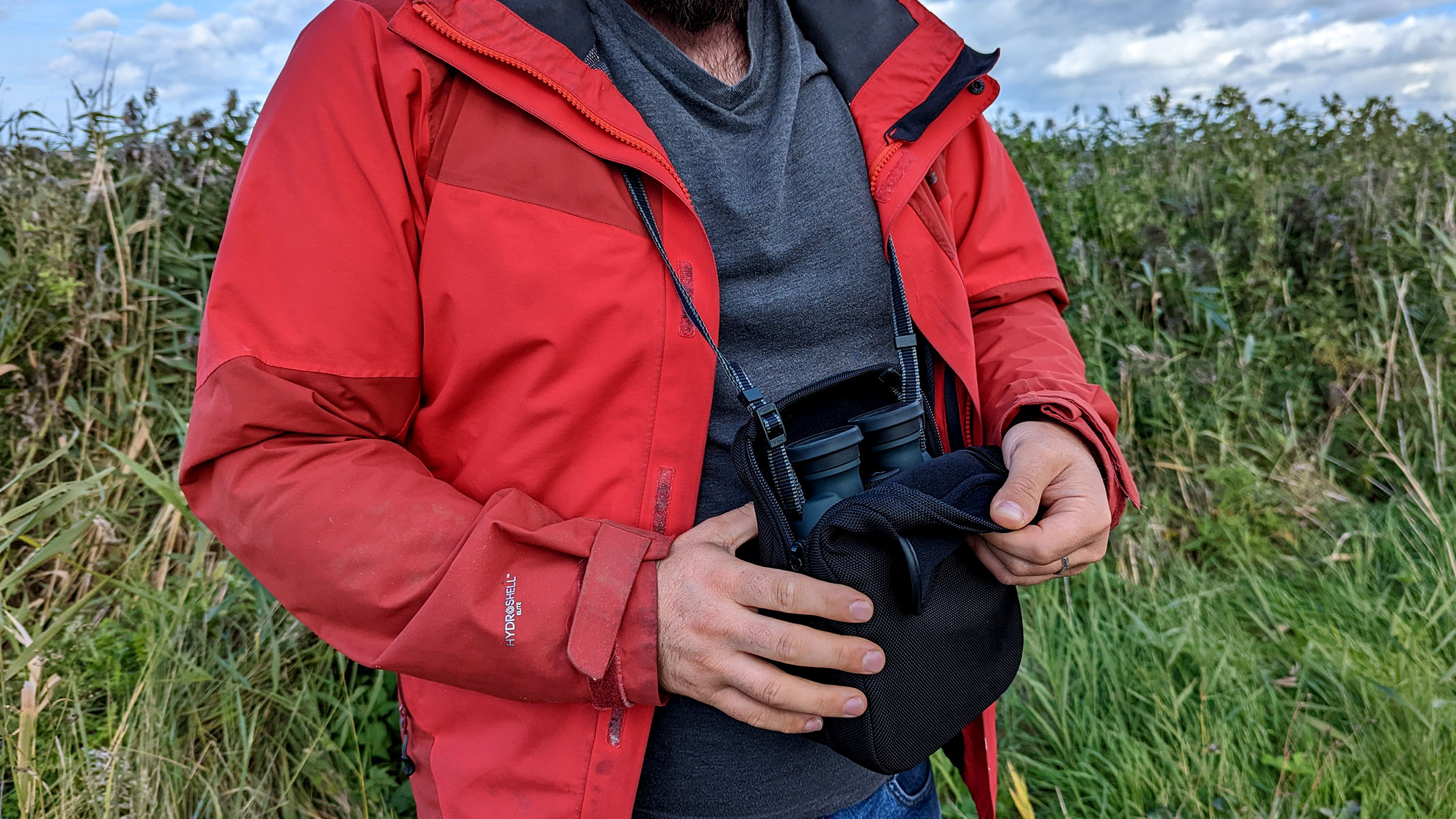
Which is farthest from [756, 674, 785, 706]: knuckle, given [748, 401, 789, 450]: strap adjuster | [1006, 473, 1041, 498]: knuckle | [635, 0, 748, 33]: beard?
[635, 0, 748, 33]: beard

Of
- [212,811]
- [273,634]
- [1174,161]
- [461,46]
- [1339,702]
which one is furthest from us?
[1174,161]

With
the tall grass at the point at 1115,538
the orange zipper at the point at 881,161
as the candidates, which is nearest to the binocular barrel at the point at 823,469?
the orange zipper at the point at 881,161

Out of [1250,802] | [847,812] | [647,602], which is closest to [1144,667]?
[1250,802]

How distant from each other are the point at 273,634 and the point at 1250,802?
270cm

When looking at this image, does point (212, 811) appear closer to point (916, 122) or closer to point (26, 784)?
point (26, 784)

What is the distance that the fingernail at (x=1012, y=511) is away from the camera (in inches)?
50.3

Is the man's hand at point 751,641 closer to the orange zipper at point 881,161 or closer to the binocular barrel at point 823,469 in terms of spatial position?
the binocular barrel at point 823,469

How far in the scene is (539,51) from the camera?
1441 mm

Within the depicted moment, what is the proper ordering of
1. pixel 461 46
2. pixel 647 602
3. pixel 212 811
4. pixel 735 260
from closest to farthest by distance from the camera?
1. pixel 647 602
2. pixel 461 46
3. pixel 735 260
4. pixel 212 811

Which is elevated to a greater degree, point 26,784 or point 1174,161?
point 1174,161

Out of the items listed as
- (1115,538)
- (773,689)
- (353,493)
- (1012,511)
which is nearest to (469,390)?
(353,493)

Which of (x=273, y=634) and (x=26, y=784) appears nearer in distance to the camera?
(x=26, y=784)

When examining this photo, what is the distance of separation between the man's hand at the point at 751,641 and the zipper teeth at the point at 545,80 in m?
0.62

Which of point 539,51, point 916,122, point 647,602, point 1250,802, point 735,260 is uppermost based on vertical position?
point 539,51
